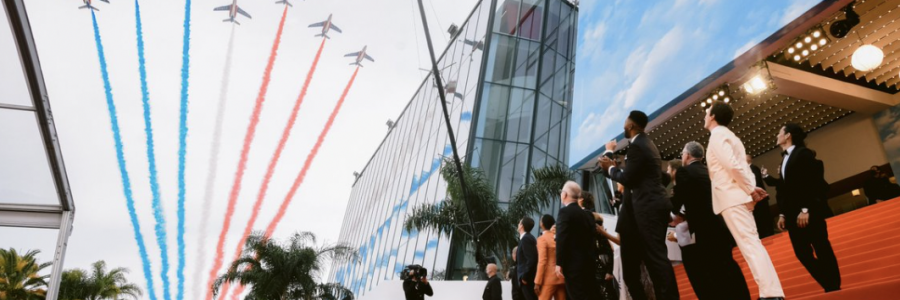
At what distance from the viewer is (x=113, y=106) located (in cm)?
2316

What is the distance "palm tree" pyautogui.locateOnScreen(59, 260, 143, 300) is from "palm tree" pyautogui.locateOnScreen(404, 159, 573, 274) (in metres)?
16.8

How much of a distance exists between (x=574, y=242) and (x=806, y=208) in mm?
1783

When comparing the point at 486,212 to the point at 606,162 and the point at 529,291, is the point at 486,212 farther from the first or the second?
the point at 606,162

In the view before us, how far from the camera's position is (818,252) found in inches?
169

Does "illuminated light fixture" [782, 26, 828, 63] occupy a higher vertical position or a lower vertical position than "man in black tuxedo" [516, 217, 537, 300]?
higher

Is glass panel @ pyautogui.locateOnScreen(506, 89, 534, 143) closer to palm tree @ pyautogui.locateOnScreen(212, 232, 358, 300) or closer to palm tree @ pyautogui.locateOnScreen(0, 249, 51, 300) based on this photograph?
palm tree @ pyautogui.locateOnScreen(212, 232, 358, 300)

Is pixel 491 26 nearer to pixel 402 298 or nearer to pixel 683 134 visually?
pixel 683 134

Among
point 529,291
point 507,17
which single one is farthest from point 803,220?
point 507,17

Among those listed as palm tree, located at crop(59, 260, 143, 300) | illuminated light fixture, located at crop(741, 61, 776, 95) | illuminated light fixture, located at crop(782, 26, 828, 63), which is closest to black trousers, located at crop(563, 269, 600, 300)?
illuminated light fixture, located at crop(782, 26, 828, 63)

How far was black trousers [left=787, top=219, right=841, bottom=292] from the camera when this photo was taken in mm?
4164

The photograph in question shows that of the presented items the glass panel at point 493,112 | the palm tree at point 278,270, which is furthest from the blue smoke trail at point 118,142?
the glass panel at point 493,112

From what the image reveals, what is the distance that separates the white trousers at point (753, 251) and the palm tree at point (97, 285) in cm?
2497

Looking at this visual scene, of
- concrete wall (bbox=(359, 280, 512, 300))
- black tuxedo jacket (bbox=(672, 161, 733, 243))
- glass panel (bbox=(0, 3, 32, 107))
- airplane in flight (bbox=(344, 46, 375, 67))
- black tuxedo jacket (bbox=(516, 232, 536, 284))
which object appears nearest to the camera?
glass panel (bbox=(0, 3, 32, 107))

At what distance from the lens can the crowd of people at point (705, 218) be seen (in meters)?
3.58
